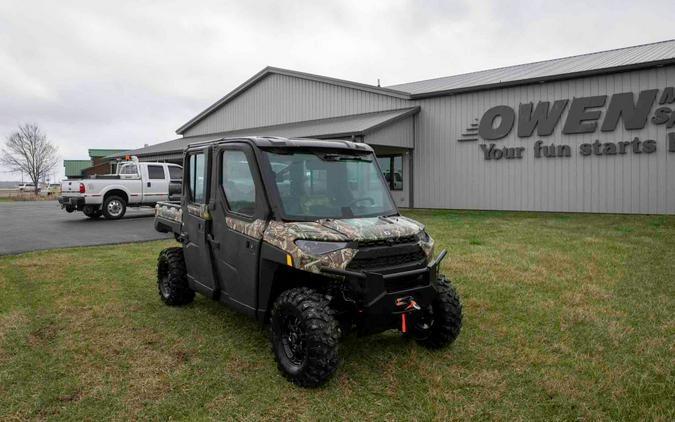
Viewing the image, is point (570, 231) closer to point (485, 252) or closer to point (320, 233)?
point (485, 252)

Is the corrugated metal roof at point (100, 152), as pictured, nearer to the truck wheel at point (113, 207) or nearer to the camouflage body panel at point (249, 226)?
the truck wheel at point (113, 207)

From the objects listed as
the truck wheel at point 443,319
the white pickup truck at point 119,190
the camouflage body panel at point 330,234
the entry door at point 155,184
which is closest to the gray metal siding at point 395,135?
the white pickup truck at point 119,190

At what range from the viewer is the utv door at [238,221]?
13.7ft

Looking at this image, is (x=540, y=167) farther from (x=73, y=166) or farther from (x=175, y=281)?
(x=73, y=166)

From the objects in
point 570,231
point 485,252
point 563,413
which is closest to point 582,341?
point 563,413

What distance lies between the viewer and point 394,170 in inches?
829

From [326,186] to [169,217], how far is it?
2.77 meters

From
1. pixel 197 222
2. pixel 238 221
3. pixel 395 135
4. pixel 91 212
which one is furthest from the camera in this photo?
pixel 395 135

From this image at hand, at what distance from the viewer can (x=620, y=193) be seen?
1560cm

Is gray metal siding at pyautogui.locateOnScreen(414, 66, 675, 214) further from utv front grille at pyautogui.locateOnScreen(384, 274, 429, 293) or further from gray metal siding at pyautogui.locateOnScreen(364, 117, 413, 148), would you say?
utv front grille at pyautogui.locateOnScreen(384, 274, 429, 293)

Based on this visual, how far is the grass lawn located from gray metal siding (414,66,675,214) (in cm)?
910

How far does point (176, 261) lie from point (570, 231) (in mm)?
9965

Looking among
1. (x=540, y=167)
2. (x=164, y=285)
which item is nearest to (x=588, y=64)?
(x=540, y=167)

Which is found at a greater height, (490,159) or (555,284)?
(490,159)
